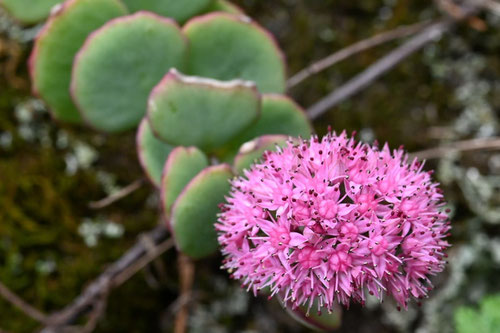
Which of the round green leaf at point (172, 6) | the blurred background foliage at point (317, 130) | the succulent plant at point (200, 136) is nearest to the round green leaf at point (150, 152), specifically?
the succulent plant at point (200, 136)

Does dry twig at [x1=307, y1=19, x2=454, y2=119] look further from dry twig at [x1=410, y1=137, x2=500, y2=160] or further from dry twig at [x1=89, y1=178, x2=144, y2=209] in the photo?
dry twig at [x1=89, y1=178, x2=144, y2=209]

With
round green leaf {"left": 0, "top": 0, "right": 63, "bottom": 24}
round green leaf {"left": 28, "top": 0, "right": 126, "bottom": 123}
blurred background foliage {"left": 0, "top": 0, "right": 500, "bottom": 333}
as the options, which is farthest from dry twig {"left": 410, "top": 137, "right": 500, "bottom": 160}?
round green leaf {"left": 0, "top": 0, "right": 63, "bottom": 24}

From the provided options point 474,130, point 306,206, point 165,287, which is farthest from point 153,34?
point 474,130

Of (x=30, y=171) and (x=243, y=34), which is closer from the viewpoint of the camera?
(x=243, y=34)

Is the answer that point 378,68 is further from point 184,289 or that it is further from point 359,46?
point 184,289

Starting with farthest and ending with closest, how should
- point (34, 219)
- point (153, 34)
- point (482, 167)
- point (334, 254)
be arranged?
point (482, 167)
point (34, 219)
point (153, 34)
point (334, 254)

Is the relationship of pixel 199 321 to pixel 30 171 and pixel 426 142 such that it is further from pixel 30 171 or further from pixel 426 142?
pixel 426 142
